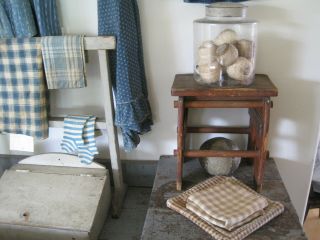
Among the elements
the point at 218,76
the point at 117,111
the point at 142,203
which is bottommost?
the point at 142,203

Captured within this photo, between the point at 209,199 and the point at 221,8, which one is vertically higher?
the point at 221,8

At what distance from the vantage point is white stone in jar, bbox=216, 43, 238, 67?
1.02 meters

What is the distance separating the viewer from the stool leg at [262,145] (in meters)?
1.02

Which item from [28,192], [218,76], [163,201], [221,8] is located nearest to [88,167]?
[28,192]

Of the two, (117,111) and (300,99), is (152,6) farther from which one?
(300,99)

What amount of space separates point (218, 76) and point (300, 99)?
41 centimetres

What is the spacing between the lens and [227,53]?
1.02m

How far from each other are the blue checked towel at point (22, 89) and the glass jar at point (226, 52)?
0.58 m

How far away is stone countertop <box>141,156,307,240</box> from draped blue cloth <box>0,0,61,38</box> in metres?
0.70

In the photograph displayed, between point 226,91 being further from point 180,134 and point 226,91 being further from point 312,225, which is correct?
point 312,225

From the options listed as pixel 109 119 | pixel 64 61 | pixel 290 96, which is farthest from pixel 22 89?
pixel 290 96

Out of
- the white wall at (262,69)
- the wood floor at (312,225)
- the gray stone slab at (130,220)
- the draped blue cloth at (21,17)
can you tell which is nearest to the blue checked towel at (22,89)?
the draped blue cloth at (21,17)

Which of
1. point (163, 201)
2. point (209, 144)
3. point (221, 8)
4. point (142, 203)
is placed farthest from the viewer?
point (142, 203)

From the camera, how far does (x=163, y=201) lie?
1.10 m
